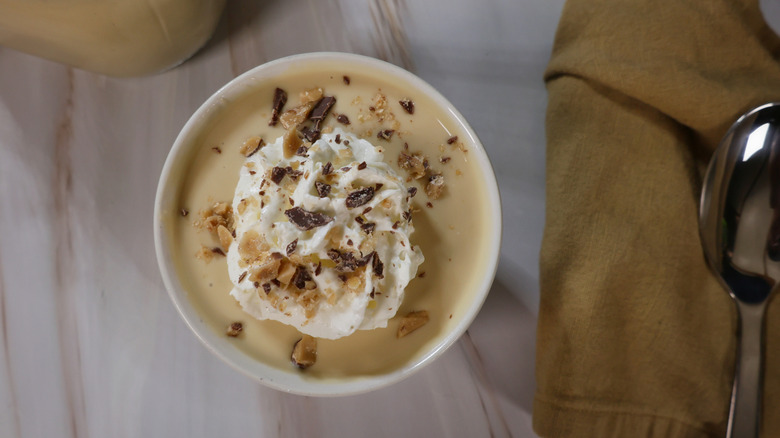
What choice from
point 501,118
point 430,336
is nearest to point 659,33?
point 501,118

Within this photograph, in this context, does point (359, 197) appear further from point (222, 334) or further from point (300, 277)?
point (222, 334)

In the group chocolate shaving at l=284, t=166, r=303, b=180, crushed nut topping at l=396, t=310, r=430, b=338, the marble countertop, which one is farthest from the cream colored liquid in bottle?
crushed nut topping at l=396, t=310, r=430, b=338

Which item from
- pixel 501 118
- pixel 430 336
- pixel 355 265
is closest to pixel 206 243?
pixel 355 265

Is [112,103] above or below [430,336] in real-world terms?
above

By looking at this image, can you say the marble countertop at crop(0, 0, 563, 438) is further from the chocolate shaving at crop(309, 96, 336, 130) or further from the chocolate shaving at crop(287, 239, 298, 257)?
the chocolate shaving at crop(287, 239, 298, 257)

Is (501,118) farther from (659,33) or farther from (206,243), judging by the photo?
(206,243)

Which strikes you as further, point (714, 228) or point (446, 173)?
point (714, 228)

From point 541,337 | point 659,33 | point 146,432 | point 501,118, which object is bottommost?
point 146,432

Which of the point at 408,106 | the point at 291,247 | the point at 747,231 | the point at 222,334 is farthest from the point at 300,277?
the point at 747,231
